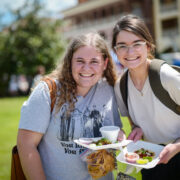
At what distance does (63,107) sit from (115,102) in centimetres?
62

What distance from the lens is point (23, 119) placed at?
6.36ft

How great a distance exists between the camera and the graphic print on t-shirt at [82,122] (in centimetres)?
202

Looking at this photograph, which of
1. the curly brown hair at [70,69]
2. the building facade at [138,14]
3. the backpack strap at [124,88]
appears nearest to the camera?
the curly brown hair at [70,69]

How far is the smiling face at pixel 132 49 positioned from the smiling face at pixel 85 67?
0.87ft

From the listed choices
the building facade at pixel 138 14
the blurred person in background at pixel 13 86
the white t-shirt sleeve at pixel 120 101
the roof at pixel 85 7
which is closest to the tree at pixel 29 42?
the blurred person in background at pixel 13 86

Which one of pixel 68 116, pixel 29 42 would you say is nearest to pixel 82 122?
pixel 68 116

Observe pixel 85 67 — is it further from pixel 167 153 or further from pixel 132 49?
pixel 167 153

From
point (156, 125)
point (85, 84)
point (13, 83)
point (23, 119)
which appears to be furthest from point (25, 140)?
point (13, 83)

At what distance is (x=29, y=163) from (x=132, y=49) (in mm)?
1391

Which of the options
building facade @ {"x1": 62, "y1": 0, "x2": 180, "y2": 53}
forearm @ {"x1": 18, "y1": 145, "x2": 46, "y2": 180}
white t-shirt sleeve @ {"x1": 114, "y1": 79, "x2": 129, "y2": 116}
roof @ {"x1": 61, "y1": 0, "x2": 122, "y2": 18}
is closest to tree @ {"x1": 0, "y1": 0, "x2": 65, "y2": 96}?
building facade @ {"x1": 62, "y1": 0, "x2": 180, "y2": 53}

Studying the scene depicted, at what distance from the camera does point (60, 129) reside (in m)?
2.03

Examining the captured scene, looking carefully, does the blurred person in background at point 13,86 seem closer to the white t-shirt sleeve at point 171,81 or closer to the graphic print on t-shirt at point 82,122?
the graphic print on t-shirt at point 82,122

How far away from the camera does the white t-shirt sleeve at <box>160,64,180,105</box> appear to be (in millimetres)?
1926

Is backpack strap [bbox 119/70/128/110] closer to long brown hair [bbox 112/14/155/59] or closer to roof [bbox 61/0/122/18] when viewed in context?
long brown hair [bbox 112/14/155/59]
